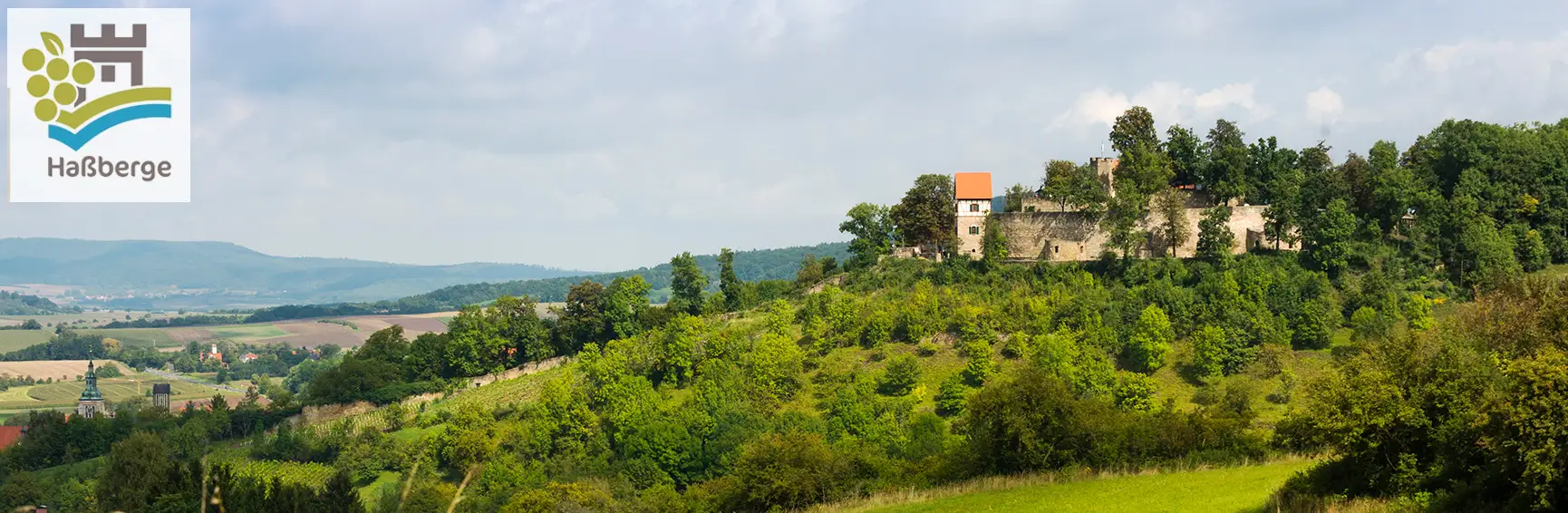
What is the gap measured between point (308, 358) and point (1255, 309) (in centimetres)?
16213

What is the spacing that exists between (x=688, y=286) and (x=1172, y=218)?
29280 mm

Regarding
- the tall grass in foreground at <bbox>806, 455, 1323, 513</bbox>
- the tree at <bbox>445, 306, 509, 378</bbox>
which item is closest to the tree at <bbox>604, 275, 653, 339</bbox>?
the tree at <bbox>445, 306, 509, 378</bbox>

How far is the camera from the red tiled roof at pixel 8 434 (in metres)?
83.4

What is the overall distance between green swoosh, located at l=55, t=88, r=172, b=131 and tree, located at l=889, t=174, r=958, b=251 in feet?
133

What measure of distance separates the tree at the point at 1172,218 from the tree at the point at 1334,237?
5.86m

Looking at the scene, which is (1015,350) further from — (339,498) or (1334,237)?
(339,498)

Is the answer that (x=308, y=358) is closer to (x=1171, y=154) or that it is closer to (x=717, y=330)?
(x=717, y=330)

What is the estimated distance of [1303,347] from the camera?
166 ft

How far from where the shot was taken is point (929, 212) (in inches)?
2491

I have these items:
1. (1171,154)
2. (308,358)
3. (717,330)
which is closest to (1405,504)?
(1171,154)

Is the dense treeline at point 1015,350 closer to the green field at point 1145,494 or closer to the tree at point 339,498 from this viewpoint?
the tree at point 339,498

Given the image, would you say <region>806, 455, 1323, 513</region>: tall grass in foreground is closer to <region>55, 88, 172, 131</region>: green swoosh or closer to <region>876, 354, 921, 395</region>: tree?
<region>876, 354, 921, 395</region>: tree

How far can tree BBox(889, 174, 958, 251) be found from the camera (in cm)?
6322

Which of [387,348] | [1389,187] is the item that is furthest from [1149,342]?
[387,348]
